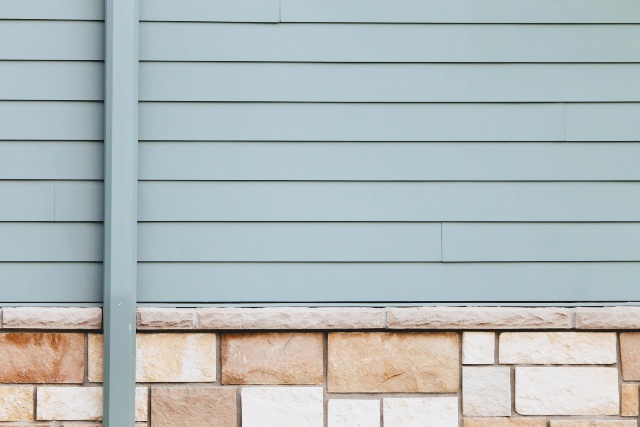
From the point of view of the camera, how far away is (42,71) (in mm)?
2105

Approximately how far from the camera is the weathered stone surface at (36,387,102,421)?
6.85 ft

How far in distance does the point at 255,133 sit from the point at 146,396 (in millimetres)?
1047

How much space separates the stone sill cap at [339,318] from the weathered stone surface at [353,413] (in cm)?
28

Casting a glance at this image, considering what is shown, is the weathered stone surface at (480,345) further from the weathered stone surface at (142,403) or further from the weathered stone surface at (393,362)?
the weathered stone surface at (142,403)

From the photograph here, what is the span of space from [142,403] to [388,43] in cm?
162

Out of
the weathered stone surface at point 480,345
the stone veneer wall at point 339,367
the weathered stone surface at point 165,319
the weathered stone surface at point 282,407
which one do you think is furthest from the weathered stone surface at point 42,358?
the weathered stone surface at point 480,345

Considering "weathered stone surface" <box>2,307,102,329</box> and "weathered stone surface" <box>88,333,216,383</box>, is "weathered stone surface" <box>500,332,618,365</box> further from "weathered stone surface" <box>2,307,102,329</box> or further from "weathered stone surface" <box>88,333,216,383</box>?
"weathered stone surface" <box>2,307,102,329</box>

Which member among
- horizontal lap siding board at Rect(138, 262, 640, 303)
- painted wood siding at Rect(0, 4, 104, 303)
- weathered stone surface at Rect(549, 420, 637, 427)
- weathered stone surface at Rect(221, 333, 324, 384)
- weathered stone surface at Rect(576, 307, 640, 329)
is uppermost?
painted wood siding at Rect(0, 4, 104, 303)

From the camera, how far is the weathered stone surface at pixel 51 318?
2062 mm

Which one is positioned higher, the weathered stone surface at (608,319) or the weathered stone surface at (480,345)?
the weathered stone surface at (608,319)

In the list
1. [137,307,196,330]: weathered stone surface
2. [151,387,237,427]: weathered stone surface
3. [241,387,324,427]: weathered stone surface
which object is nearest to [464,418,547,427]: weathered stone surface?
[241,387,324,427]: weathered stone surface

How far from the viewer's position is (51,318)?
2.07m

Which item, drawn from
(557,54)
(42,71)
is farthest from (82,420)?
(557,54)

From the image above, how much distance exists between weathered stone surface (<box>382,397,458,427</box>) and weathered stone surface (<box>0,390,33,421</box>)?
1.30m
